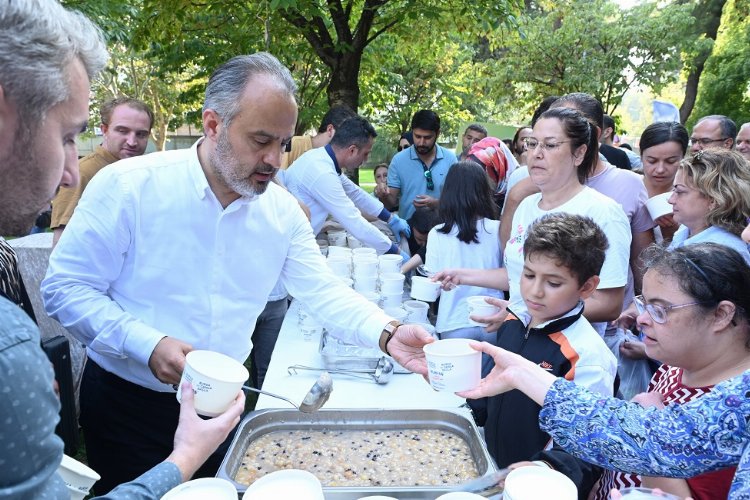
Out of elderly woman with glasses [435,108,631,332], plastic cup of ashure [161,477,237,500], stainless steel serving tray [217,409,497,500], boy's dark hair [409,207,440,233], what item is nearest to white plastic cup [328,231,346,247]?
boy's dark hair [409,207,440,233]

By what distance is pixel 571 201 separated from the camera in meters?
2.40

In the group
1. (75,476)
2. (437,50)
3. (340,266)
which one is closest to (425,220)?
(340,266)

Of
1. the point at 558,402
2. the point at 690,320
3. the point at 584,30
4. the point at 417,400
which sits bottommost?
the point at 417,400

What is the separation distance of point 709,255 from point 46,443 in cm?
166

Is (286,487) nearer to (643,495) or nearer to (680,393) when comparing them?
(643,495)

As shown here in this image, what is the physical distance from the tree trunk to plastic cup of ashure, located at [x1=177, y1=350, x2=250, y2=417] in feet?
50.4

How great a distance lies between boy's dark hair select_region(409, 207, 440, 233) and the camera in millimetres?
4211

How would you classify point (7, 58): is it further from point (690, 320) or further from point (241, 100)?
point (690, 320)

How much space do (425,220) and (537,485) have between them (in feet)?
10.6

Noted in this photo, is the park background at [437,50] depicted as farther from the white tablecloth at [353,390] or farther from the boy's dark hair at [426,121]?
the white tablecloth at [353,390]

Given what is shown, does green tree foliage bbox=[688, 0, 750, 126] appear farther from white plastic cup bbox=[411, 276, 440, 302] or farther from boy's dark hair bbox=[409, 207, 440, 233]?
white plastic cup bbox=[411, 276, 440, 302]

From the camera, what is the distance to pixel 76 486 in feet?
3.48

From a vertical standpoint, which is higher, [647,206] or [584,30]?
[584,30]

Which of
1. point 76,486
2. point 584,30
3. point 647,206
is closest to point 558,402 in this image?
point 76,486
